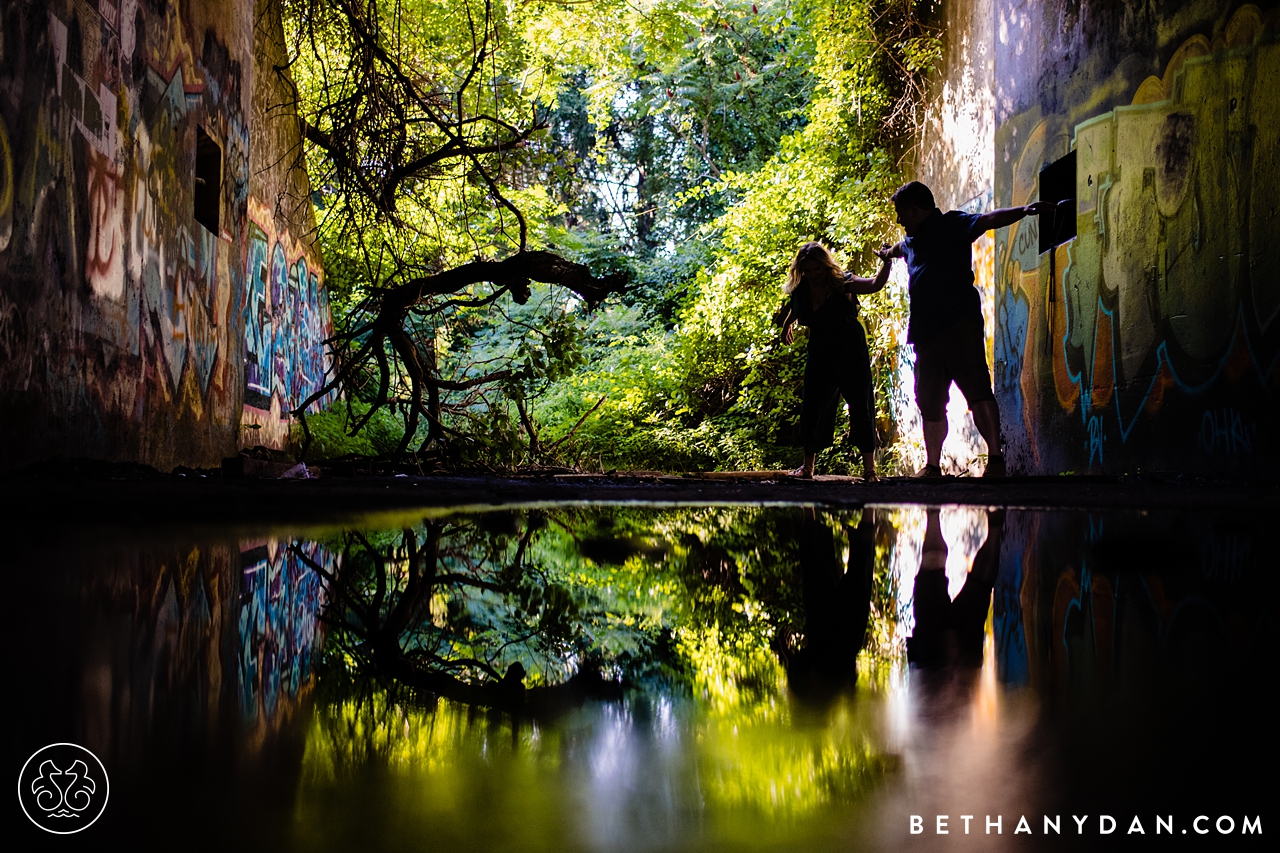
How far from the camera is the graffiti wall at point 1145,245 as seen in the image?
18.1 ft

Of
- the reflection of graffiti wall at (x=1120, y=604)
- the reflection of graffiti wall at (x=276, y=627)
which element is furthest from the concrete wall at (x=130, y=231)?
the reflection of graffiti wall at (x=1120, y=604)

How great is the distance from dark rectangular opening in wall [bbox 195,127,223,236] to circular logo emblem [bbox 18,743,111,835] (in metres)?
7.82

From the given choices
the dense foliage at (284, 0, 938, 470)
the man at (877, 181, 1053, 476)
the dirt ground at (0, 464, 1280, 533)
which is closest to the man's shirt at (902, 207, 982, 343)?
the man at (877, 181, 1053, 476)

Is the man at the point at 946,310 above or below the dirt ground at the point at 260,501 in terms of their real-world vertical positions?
above

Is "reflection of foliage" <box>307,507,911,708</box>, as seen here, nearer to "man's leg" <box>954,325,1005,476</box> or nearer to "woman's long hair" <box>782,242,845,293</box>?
"man's leg" <box>954,325,1005,476</box>

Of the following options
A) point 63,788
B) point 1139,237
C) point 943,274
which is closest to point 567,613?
point 63,788

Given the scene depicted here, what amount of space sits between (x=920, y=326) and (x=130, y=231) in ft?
18.5

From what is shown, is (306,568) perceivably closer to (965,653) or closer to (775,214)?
(965,653)

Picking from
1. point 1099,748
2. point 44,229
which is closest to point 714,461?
point 44,229

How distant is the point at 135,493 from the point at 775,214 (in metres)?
11.6

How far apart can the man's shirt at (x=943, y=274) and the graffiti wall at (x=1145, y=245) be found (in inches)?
49.4

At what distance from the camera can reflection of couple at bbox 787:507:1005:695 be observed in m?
0.78

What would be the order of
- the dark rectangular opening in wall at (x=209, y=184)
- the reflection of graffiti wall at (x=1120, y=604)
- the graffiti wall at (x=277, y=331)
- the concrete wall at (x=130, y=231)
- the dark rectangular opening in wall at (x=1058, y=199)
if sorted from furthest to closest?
the graffiti wall at (x=277, y=331)
the dark rectangular opening in wall at (x=1058, y=199)
the dark rectangular opening in wall at (x=209, y=184)
the concrete wall at (x=130, y=231)
the reflection of graffiti wall at (x=1120, y=604)

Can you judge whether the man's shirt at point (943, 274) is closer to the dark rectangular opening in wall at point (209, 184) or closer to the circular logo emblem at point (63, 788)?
the dark rectangular opening in wall at point (209, 184)
